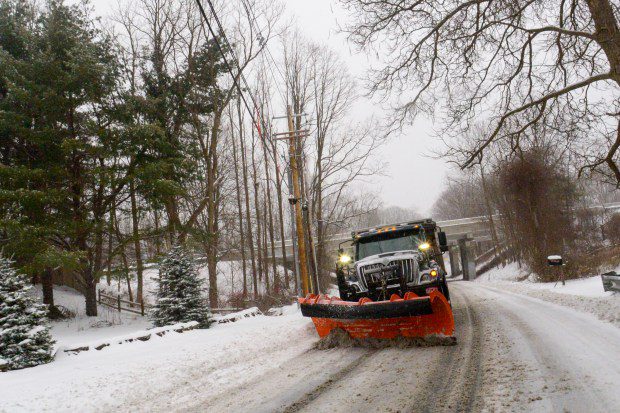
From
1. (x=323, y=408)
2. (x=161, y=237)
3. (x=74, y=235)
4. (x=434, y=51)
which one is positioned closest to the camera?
(x=323, y=408)

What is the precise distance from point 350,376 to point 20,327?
6.42m

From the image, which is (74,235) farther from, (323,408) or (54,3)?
(323,408)

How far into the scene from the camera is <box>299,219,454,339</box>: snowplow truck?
716cm

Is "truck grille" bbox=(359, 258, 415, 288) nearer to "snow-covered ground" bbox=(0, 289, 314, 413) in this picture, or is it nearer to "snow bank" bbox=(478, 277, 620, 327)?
"snow-covered ground" bbox=(0, 289, 314, 413)

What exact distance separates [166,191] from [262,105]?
37.0 feet

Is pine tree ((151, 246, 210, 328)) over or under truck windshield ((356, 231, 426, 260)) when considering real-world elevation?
under

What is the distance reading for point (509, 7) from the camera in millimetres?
8883

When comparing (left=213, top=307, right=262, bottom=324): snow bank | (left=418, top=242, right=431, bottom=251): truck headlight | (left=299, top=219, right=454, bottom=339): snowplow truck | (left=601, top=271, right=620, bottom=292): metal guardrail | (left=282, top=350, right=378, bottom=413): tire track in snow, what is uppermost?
(left=418, top=242, right=431, bottom=251): truck headlight

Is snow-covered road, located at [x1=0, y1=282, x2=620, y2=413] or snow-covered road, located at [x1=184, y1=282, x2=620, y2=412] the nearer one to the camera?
snow-covered road, located at [x1=184, y1=282, x2=620, y2=412]

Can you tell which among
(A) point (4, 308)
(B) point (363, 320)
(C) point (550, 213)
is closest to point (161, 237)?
(A) point (4, 308)

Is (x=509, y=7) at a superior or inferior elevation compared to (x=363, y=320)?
superior

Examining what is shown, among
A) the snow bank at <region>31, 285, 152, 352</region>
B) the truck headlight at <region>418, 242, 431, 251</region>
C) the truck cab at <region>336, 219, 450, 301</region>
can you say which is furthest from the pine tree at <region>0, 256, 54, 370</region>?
the truck headlight at <region>418, 242, 431, 251</region>

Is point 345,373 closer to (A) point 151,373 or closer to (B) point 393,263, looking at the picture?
(A) point 151,373

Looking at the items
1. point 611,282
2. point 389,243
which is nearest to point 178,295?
point 389,243
